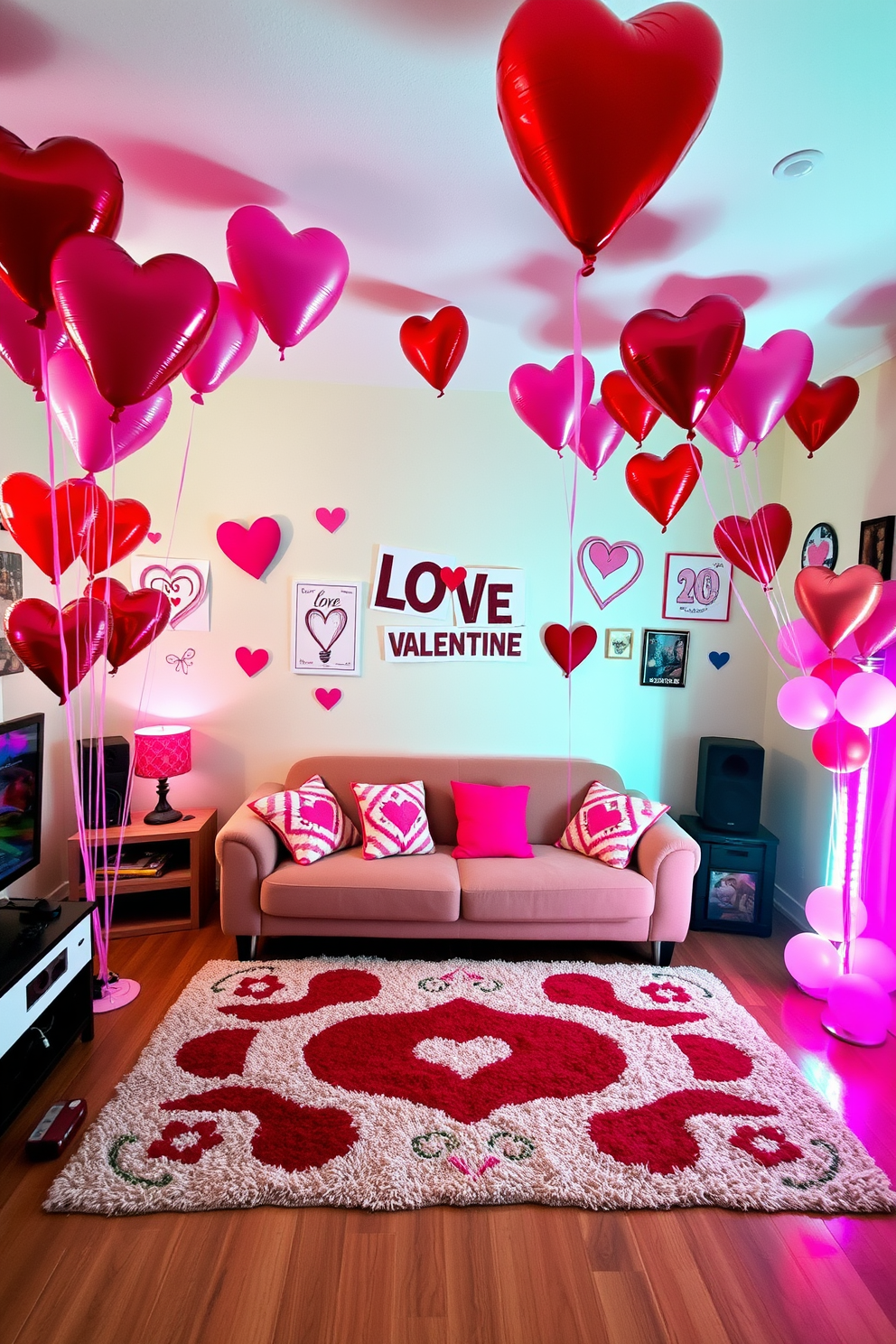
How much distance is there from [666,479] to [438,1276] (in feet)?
8.21

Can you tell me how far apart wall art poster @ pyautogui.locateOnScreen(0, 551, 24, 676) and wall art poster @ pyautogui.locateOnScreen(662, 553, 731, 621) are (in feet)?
9.92

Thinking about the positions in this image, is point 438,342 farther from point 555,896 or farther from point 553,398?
point 555,896

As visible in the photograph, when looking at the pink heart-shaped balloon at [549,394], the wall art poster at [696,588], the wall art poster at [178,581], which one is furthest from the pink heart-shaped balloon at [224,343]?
the wall art poster at [696,588]

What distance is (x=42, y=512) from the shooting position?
2.30 metres

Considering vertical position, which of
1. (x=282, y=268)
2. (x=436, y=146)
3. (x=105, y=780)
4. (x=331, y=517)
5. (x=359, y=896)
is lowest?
(x=359, y=896)

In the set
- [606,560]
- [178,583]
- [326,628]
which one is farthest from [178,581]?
[606,560]

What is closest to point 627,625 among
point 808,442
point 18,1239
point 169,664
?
point 808,442

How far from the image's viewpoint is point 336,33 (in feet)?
4.64

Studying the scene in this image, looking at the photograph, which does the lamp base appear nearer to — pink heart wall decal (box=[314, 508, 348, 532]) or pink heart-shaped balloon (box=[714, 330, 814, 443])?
pink heart wall decal (box=[314, 508, 348, 532])

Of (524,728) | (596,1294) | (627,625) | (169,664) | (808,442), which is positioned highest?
(808,442)

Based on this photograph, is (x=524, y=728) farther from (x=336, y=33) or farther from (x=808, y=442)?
(x=336, y=33)

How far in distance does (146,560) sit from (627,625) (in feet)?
8.09

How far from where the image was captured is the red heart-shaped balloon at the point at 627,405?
2.47 metres

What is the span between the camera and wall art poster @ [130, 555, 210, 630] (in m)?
3.57
